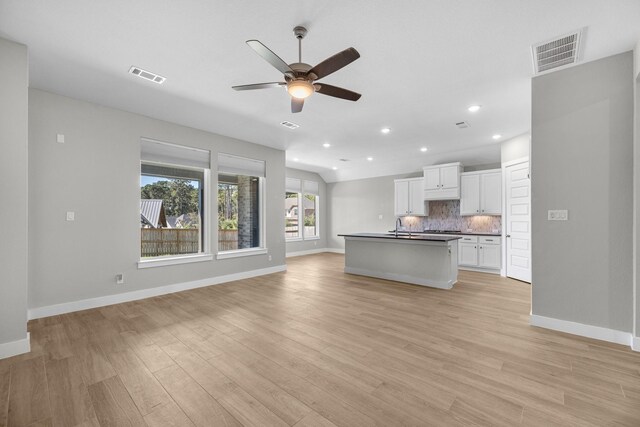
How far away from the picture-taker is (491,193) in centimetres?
641

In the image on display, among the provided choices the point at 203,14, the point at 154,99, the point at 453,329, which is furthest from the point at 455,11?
the point at 154,99

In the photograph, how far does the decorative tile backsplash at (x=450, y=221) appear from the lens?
22.4ft

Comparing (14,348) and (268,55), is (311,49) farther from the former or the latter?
(14,348)

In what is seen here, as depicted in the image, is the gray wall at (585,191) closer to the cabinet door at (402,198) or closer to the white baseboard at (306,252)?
the cabinet door at (402,198)

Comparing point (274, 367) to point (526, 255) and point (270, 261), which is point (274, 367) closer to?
point (270, 261)

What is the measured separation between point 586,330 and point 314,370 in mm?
2953

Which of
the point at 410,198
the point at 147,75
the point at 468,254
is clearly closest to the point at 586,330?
the point at 468,254

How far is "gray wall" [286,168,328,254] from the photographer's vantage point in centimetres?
914

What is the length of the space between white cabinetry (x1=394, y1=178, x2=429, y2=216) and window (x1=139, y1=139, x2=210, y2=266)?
5410 mm

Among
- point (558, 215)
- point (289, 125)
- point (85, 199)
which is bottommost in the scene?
point (558, 215)

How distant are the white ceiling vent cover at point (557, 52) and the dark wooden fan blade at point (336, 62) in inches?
76.8

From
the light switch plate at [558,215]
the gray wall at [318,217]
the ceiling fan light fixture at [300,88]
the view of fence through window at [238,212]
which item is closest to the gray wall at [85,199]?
the view of fence through window at [238,212]

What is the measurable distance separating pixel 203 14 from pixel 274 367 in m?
2.97

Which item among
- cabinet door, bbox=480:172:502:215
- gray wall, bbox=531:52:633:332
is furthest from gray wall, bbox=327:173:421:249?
gray wall, bbox=531:52:633:332
